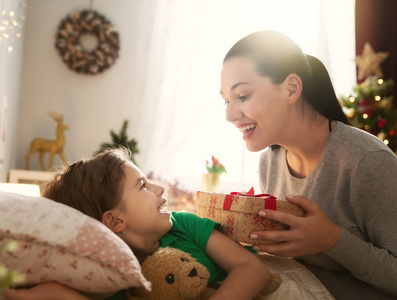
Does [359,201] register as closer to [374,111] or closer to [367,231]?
[367,231]

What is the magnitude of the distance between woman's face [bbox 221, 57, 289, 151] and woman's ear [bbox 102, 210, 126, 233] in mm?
560

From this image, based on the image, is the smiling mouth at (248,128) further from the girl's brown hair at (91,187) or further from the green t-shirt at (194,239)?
the girl's brown hair at (91,187)

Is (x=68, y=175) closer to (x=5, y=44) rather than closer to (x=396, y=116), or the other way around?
(x=5, y=44)

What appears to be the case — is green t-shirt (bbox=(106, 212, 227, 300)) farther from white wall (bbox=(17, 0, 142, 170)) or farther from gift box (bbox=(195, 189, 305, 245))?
white wall (bbox=(17, 0, 142, 170))

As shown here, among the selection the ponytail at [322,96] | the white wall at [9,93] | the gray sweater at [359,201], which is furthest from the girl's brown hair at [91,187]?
the white wall at [9,93]

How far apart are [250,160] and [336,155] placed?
3117 millimetres

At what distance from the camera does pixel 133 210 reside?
113 cm

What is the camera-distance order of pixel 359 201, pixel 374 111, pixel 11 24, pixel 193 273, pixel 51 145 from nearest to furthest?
1. pixel 193 273
2. pixel 359 201
3. pixel 11 24
4. pixel 374 111
5. pixel 51 145

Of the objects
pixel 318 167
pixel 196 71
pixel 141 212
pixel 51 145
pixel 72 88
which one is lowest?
pixel 51 145

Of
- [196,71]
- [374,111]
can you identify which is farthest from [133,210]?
[196,71]

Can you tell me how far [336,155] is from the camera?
1394 mm

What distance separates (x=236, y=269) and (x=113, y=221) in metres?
0.36

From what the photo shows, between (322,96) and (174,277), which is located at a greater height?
(322,96)

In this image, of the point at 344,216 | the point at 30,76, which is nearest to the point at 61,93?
the point at 30,76
